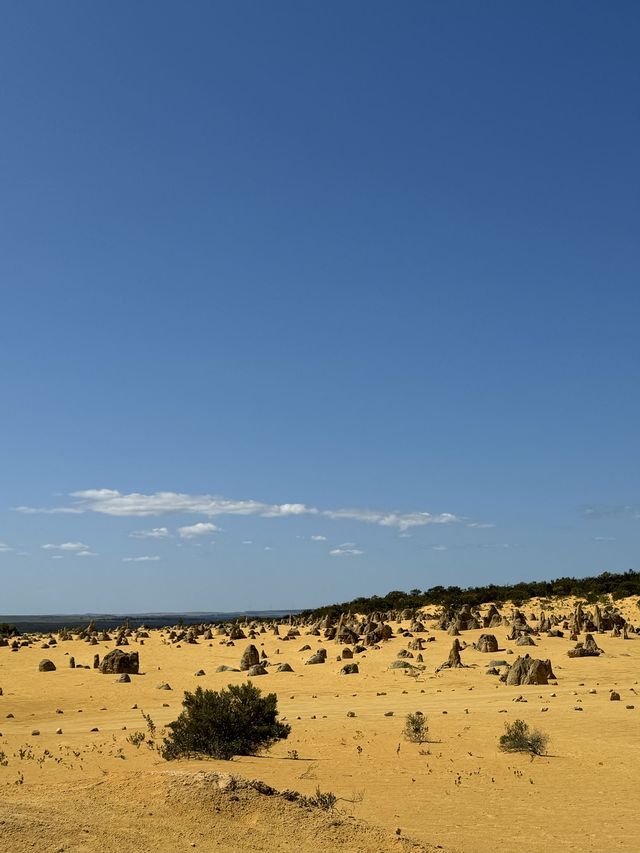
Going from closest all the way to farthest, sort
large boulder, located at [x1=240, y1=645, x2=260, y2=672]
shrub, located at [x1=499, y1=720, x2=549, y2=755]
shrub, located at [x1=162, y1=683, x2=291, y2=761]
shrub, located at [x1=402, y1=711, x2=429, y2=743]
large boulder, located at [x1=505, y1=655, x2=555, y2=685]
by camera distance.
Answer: shrub, located at [x1=162, y1=683, x2=291, y2=761], shrub, located at [x1=499, y1=720, x2=549, y2=755], shrub, located at [x1=402, y1=711, x2=429, y2=743], large boulder, located at [x1=505, y1=655, x2=555, y2=685], large boulder, located at [x1=240, y1=645, x2=260, y2=672]

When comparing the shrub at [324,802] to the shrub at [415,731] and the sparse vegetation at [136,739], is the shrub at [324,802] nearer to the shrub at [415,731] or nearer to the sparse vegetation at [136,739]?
the shrub at [415,731]

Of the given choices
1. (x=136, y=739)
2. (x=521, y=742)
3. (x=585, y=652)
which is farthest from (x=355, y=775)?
(x=585, y=652)

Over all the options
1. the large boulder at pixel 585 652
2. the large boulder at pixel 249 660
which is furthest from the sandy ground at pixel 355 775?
the large boulder at pixel 249 660

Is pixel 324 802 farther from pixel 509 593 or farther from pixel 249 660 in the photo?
pixel 509 593

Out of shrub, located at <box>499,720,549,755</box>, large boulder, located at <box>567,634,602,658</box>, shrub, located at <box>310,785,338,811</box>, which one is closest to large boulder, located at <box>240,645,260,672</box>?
large boulder, located at <box>567,634,602,658</box>

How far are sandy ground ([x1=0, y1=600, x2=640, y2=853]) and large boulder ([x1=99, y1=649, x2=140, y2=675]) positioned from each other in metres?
5.08

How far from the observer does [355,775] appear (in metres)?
14.5

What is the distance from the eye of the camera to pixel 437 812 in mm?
11781

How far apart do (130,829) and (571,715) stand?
48.7 feet

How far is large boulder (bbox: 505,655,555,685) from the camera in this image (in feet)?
89.7

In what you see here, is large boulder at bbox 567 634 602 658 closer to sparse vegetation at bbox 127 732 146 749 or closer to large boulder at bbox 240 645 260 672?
large boulder at bbox 240 645 260 672

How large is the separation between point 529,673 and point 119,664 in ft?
64.7

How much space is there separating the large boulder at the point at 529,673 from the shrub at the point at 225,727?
13.8 m

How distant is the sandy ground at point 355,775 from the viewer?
967cm
